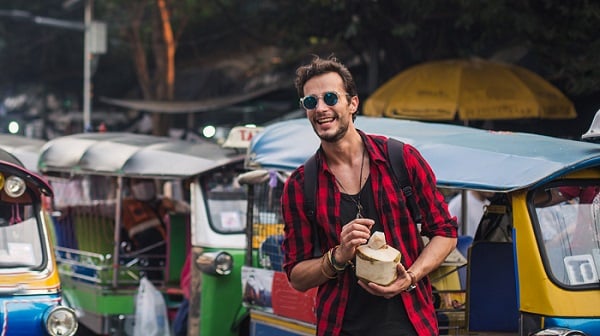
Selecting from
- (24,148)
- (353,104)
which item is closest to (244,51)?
(24,148)

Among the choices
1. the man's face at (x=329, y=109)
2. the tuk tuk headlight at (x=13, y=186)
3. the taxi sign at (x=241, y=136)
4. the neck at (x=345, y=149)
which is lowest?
the tuk tuk headlight at (x=13, y=186)

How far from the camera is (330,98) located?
3650mm

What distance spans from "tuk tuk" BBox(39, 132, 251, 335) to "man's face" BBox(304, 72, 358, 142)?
13.5 feet

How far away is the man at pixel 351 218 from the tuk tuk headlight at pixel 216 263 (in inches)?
139

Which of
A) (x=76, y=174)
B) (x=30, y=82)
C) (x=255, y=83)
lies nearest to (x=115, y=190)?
(x=76, y=174)

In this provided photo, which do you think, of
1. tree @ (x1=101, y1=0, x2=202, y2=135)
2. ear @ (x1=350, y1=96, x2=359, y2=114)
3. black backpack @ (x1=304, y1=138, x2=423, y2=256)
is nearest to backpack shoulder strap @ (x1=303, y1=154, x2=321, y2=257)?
black backpack @ (x1=304, y1=138, x2=423, y2=256)

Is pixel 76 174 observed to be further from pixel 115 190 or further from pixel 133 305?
pixel 133 305

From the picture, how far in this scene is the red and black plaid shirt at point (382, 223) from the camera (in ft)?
12.0

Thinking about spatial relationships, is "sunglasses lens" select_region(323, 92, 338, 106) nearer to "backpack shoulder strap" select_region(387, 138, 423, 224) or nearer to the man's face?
the man's face

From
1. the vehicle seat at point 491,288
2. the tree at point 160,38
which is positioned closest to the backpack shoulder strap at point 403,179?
the vehicle seat at point 491,288

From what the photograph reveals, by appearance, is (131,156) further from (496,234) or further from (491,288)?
(491,288)

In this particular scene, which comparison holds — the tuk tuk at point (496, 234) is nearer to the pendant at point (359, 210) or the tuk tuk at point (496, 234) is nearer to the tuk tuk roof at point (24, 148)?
the pendant at point (359, 210)

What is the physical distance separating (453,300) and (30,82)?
25996 millimetres

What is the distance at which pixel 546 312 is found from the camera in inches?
164
